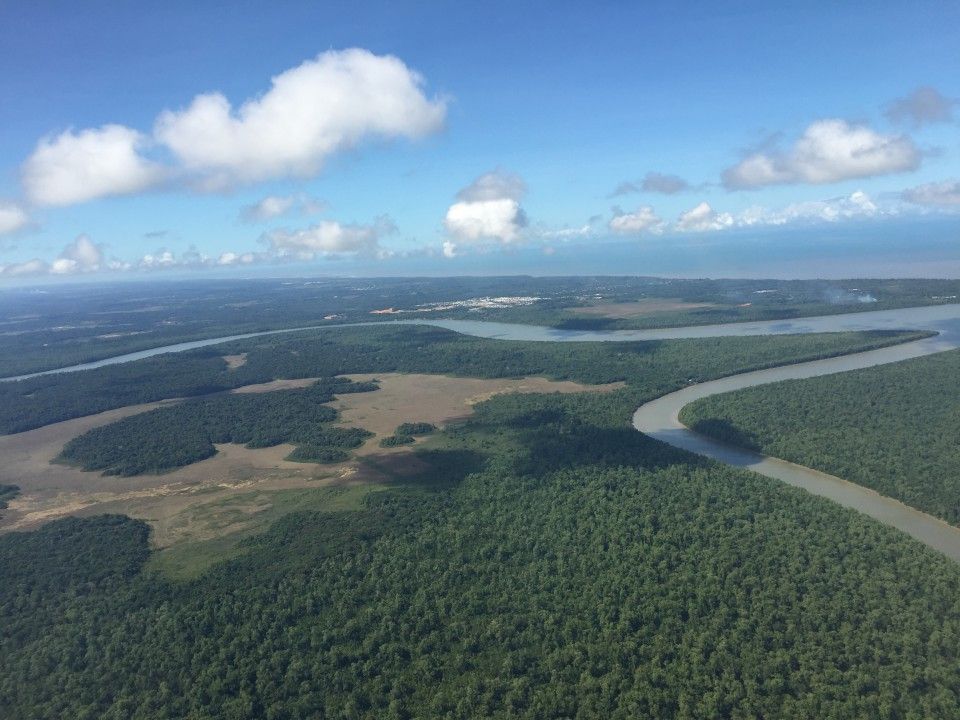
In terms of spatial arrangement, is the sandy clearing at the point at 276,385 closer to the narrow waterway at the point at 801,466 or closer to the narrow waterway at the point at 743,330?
the narrow waterway at the point at 743,330

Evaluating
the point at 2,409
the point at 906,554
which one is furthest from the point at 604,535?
the point at 2,409

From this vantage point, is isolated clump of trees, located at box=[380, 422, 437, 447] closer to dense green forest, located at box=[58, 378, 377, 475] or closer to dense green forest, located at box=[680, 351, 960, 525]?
dense green forest, located at box=[58, 378, 377, 475]

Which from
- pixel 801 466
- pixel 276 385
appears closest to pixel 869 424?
pixel 801 466

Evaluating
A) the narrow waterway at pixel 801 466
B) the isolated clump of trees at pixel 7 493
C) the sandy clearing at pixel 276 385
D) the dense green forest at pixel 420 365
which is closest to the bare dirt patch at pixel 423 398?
the dense green forest at pixel 420 365

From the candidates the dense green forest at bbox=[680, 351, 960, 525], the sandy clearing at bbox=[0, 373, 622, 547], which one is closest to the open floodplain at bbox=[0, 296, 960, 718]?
the sandy clearing at bbox=[0, 373, 622, 547]

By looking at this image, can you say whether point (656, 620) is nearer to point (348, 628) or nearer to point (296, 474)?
point (348, 628)

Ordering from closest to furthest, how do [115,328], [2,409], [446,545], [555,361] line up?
[446,545] < [2,409] < [555,361] < [115,328]

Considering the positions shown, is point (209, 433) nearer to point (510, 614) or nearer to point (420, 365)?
point (420, 365)
